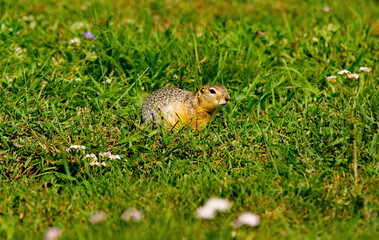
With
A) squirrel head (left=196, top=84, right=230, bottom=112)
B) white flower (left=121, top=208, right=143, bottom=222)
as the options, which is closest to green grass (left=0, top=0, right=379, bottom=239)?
white flower (left=121, top=208, right=143, bottom=222)

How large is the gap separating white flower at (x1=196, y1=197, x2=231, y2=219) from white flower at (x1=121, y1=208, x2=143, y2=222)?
1.20 feet

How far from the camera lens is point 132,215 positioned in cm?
337

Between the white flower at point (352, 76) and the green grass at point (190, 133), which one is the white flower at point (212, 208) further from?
the white flower at point (352, 76)

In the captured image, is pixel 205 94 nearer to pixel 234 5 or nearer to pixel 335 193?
pixel 335 193

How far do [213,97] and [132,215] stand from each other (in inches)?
74.4

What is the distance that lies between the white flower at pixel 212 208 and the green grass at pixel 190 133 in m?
0.08

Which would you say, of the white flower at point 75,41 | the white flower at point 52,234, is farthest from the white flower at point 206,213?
the white flower at point 75,41

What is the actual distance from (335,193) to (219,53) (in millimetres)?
2669

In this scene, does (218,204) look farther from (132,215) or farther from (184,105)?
(184,105)

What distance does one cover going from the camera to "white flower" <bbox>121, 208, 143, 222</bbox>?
333 cm

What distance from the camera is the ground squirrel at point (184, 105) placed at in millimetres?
4965

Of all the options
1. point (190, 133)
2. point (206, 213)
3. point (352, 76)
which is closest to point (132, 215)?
point (206, 213)

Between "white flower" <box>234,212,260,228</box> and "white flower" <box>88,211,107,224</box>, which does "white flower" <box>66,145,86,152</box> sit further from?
"white flower" <box>234,212,260,228</box>

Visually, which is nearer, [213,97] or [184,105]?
[213,97]
